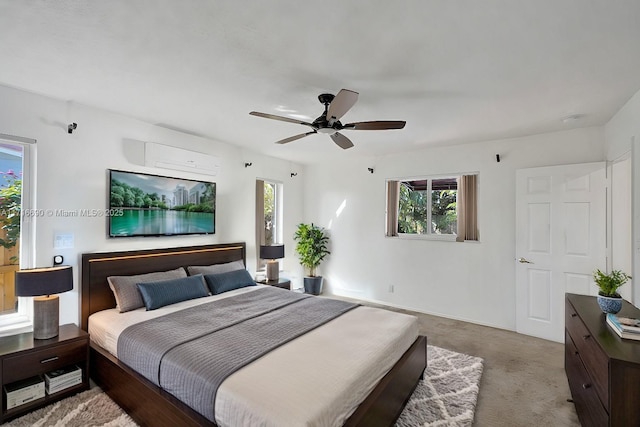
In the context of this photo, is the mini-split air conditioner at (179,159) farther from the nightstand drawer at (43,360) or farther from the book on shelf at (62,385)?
the book on shelf at (62,385)

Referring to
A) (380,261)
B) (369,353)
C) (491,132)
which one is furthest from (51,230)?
(491,132)

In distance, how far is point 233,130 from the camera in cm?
376

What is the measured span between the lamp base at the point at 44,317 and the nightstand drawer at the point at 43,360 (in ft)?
0.52

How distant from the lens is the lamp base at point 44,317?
7.94ft

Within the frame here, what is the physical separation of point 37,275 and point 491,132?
482cm

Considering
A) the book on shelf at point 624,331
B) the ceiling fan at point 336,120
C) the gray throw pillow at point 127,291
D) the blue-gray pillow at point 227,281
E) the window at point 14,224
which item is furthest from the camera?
the blue-gray pillow at point 227,281

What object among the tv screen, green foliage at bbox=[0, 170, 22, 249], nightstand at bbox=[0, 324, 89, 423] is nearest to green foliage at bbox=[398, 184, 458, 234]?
the tv screen

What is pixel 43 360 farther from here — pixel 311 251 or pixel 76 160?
pixel 311 251

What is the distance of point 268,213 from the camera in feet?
17.7

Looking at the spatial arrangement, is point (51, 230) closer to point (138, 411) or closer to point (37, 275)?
point (37, 275)

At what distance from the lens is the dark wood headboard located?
292 centimetres

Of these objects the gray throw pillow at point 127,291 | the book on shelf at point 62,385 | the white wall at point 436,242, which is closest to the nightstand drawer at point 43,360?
the book on shelf at point 62,385

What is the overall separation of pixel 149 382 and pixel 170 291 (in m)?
1.11

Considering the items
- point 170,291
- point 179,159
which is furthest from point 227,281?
point 179,159
